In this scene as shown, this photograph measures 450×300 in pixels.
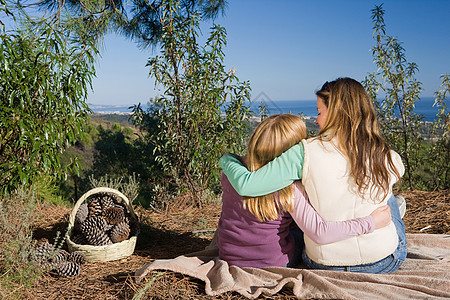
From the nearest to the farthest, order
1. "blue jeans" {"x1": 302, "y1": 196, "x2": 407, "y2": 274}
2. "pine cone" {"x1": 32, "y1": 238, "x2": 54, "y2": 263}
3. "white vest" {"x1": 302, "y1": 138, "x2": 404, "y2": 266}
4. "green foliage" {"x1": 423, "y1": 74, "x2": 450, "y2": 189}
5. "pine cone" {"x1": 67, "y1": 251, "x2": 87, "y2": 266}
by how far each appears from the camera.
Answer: "white vest" {"x1": 302, "y1": 138, "x2": 404, "y2": 266} → "blue jeans" {"x1": 302, "y1": 196, "x2": 407, "y2": 274} → "pine cone" {"x1": 32, "y1": 238, "x2": 54, "y2": 263} → "pine cone" {"x1": 67, "y1": 251, "x2": 87, "y2": 266} → "green foliage" {"x1": 423, "y1": 74, "x2": 450, "y2": 189}

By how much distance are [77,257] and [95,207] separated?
16.1 inches

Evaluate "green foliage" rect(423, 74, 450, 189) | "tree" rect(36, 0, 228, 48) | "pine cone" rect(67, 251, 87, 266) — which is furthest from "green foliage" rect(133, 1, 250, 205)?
"green foliage" rect(423, 74, 450, 189)

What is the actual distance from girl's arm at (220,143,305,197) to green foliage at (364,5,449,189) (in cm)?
408

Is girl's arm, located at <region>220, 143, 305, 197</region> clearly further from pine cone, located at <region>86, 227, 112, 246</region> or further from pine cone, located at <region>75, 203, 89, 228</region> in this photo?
pine cone, located at <region>75, 203, 89, 228</region>

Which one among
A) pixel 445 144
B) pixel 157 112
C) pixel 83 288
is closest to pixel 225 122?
pixel 157 112

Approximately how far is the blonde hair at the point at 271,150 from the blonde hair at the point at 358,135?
0.16 metres

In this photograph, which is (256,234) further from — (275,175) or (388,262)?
(388,262)

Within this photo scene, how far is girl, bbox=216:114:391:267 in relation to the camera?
1899 millimetres

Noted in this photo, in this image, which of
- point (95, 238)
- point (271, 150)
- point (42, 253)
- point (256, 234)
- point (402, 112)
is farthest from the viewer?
point (402, 112)

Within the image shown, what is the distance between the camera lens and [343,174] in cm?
187

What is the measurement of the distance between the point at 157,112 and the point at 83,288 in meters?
2.52

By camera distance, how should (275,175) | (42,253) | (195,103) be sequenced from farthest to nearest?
(195,103) < (42,253) < (275,175)

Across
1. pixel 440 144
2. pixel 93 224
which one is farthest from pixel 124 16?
pixel 440 144

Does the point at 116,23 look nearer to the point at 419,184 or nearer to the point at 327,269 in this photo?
the point at 327,269
